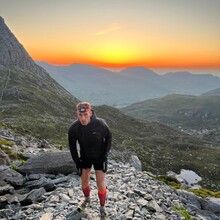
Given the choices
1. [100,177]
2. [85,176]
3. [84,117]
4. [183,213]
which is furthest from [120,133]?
[84,117]

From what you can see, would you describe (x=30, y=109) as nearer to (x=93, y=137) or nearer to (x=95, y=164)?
(x=95, y=164)

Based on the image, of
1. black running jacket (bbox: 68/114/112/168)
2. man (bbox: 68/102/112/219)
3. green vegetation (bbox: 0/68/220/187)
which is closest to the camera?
man (bbox: 68/102/112/219)

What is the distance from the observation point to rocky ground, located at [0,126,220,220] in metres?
12.6

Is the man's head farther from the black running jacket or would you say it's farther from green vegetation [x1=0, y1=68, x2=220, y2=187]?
green vegetation [x1=0, y1=68, x2=220, y2=187]

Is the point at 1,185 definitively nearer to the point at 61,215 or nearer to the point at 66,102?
the point at 61,215

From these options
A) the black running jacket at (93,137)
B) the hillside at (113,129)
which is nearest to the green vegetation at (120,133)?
the hillside at (113,129)

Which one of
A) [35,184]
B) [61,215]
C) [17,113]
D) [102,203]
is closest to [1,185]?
[35,184]

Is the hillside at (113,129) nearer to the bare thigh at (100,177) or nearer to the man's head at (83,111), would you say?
the bare thigh at (100,177)

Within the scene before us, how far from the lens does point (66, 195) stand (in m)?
14.3

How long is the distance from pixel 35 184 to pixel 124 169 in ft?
27.3

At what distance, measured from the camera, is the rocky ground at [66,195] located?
41.4 ft

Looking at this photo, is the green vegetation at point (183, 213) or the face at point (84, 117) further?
the green vegetation at point (183, 213)

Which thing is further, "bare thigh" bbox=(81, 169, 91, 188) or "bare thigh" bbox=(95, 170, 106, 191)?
"bare thigh" bbox=(81, 169, 91, 188)

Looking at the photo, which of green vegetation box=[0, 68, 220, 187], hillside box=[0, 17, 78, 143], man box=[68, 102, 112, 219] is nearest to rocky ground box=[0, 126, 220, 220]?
man box=[68, 102, 112, 219]
